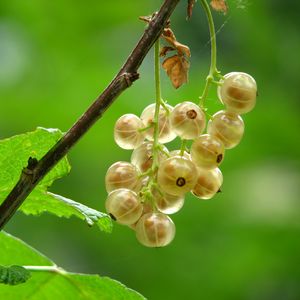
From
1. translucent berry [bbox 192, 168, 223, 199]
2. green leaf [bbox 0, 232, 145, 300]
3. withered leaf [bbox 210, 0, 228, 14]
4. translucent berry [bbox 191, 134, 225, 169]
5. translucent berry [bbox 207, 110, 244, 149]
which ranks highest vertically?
withered leaf [bbox 210, 0, 228, 14]

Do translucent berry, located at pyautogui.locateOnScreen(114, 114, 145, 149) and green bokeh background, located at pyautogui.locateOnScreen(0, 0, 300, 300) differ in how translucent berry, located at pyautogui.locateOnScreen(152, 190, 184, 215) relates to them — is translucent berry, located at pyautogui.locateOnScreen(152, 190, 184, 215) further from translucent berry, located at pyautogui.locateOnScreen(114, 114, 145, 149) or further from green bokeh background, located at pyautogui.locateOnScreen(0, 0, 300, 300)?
green bokeh background, located at pyautogui.locateOnScreen(0, 0, 300, 300)

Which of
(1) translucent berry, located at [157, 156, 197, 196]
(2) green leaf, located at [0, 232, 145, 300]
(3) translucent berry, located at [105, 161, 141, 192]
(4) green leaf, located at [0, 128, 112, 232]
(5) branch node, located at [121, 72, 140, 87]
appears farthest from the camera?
(2) green leaf, located at [0, 232, 145, 300]

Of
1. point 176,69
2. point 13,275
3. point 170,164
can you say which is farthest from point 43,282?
point 176,69

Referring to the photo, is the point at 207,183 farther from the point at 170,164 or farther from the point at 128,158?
the point at 128,158

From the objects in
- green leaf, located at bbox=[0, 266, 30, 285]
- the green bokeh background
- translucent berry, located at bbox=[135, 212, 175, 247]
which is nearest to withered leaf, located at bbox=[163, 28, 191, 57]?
translucent berry, located at bbox=[135, 212, 175, 247]

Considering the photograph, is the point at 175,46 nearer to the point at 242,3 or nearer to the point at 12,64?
the point at 242,3

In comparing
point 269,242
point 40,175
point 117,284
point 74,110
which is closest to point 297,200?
point 269,242
